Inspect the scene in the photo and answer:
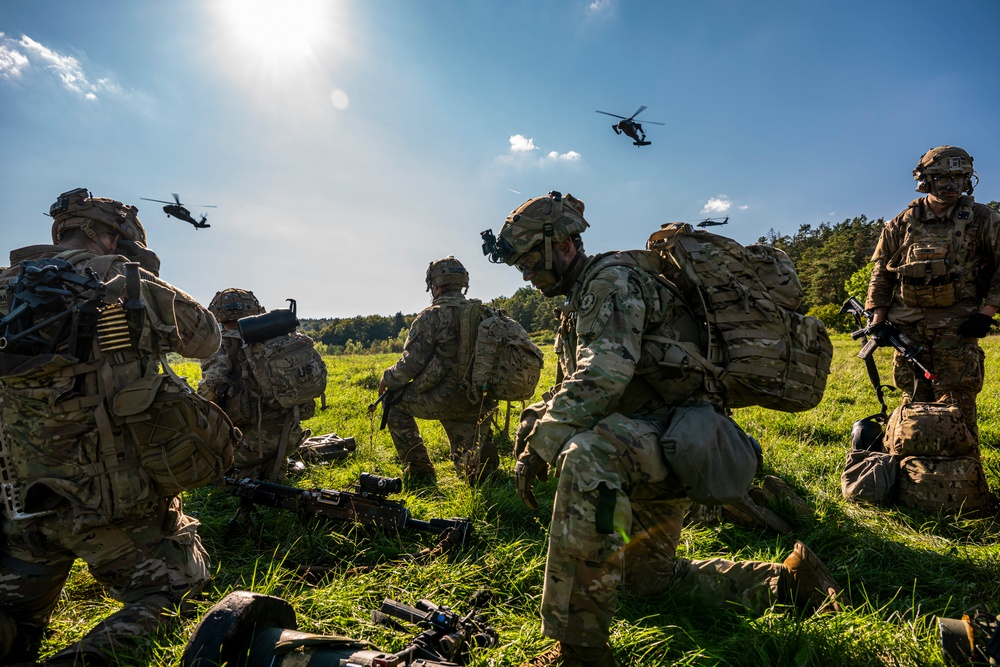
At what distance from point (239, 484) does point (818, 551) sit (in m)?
4.86

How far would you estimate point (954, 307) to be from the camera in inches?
195

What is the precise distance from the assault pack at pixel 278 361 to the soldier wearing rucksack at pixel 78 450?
2.26m

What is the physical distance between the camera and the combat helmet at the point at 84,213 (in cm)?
344

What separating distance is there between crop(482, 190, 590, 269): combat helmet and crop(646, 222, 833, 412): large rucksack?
672 millimetres

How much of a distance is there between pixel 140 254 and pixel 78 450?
5.12ft

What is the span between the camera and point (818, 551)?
3.94 m

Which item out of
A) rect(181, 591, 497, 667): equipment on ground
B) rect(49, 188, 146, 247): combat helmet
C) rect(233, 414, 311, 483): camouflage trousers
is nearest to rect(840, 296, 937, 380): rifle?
rect(181, 591, 497, 667): equipment on ground

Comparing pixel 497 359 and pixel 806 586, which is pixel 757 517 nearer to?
pixel 806 586

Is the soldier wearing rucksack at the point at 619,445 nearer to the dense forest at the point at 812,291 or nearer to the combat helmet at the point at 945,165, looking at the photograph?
the combat helmet at the point at 945,165

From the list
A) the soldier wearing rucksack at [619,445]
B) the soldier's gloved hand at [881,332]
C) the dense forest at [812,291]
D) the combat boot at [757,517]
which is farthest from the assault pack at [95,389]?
the dense forest at [812,291]

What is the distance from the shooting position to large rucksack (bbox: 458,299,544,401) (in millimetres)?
5938

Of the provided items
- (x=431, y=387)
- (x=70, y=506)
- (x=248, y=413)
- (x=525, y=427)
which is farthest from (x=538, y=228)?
(x=248, y=413)

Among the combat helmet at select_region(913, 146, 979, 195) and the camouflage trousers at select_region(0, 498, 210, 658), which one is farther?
the combat helmet at select_region(913, 146, 979, 195)

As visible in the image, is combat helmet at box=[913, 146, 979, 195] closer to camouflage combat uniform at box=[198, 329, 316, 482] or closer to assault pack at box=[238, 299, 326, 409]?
assault pack at box=[238, 299, 326, 409]
